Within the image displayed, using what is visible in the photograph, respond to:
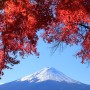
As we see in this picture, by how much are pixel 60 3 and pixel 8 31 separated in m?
3.91

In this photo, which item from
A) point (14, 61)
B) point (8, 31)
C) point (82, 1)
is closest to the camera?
point (82, 1)

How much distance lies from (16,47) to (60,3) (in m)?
4.31

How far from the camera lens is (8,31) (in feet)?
69.1

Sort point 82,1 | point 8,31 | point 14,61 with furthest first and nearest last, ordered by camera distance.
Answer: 1. point 14,61
2. point 8,31
3. point 82,1

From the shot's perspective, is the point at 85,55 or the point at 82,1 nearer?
the point at 82,1

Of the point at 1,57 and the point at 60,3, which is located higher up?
the point at 60,3

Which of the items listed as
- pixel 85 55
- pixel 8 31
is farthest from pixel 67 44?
pixel 8 31

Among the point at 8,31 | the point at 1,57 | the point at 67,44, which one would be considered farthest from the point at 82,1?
the point at 1,57

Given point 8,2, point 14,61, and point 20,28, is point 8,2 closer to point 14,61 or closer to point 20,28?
point 20,28

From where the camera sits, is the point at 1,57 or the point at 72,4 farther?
the point at 1,57

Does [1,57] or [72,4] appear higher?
[72,4]

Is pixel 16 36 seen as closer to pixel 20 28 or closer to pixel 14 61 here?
pixel 20 28

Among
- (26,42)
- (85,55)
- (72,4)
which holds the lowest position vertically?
(85,55)

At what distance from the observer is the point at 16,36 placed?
21.2 metres
